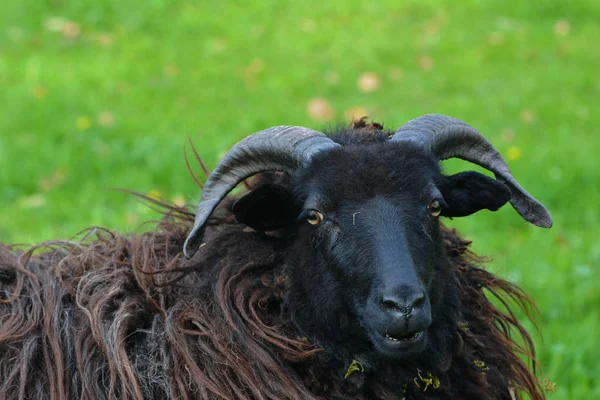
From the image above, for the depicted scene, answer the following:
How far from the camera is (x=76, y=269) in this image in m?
4.34

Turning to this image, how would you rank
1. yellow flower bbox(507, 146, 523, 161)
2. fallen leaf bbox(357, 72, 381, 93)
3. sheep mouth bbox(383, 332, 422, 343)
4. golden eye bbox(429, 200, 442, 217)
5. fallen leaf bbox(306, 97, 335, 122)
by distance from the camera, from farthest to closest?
fallen leaf bbox(357, 72, 381, 93), fallen leaf bbox(306, 97, 335, 122), yellow flower bbox(507, 146, 523, 161), golden eye bbox(429, 200, 442, 217), sheep mouth bbox(383, 332, 422, 343)

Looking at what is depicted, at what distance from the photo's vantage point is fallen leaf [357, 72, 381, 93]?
37.5 feet

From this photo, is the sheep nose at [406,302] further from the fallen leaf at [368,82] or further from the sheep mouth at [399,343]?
the fallen leaf at [368,82]

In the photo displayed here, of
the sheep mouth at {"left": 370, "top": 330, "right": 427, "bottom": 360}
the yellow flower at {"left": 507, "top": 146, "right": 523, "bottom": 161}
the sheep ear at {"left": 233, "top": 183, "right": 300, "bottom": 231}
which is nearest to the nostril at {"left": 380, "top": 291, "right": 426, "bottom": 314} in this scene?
the sheep mouth at {"left": 370, "top": 330, "right": 427, "bottom": 360}

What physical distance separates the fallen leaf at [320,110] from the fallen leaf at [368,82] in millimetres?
714

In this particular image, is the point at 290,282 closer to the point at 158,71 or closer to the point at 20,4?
the point at 158,71

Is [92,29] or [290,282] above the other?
[290,282]

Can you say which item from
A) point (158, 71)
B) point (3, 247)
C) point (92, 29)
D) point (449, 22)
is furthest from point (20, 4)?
point (3, 247)

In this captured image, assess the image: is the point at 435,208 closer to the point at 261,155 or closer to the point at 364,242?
the point at 364,242

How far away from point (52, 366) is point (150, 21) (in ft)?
32.4

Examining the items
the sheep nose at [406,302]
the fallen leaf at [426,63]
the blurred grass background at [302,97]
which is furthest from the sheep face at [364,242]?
the fallen leaf at [426,63]

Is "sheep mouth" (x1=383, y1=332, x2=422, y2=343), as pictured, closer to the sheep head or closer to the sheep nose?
the sheep head

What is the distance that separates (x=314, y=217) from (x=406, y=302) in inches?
24.5

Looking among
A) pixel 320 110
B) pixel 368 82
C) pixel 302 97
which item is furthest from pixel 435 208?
pixel 368 82
